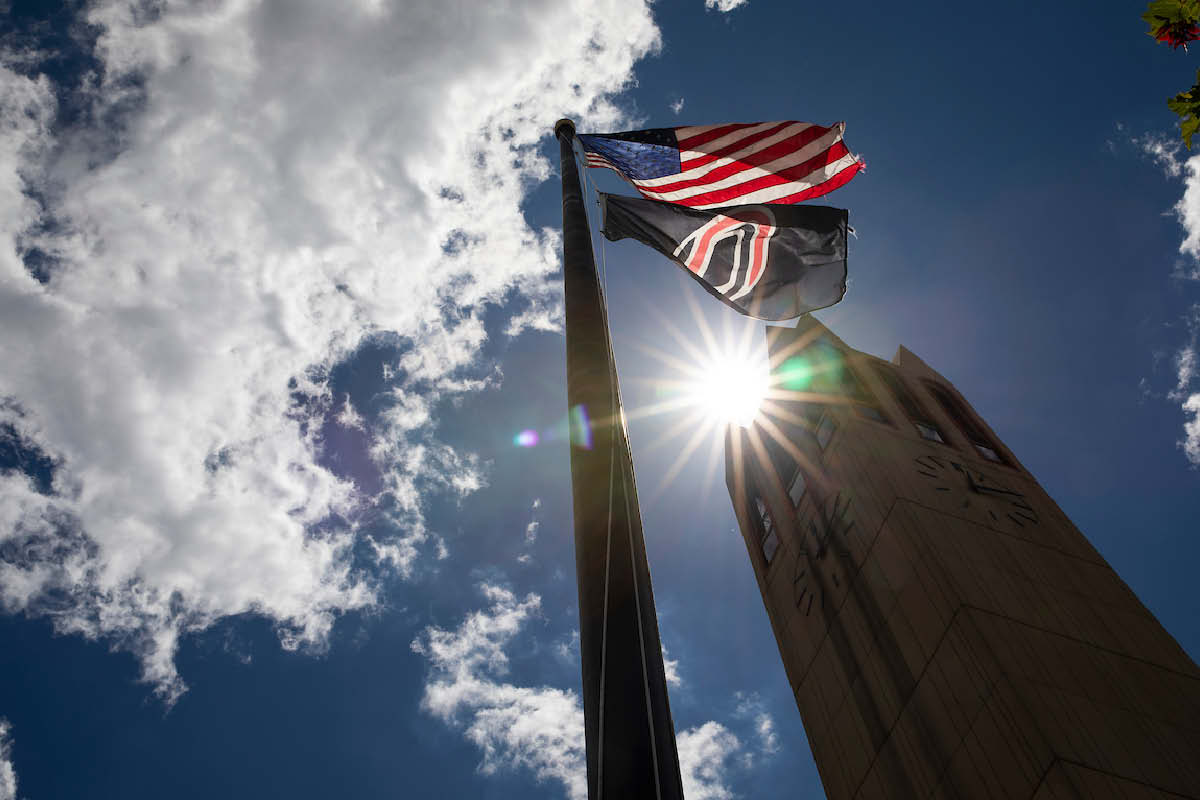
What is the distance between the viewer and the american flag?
11406mm

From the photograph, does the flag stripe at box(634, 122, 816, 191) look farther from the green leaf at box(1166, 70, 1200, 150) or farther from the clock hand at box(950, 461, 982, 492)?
the clock hand at box(950, 461, 982, 492)

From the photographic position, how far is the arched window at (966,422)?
2603 cm

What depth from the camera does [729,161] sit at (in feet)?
39.8

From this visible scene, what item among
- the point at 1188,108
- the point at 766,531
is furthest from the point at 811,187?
the point at 766,531

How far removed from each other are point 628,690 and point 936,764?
17300 mm

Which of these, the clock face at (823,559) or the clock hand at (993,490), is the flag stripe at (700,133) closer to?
the clock face at (823,559)

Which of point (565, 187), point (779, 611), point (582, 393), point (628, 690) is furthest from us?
point (779, 611)

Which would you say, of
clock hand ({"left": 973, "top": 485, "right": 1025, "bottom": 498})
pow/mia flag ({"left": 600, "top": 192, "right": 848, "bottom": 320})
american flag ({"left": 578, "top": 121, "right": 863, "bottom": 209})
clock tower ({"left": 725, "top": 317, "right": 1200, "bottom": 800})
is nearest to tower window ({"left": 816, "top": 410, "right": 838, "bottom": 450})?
clock tower ({"left": 725, "top": 317, "right": 1200, "bottom": 800})

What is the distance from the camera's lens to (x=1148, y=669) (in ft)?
56.3

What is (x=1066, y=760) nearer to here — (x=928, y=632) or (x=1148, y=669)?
(x=928, y=632)

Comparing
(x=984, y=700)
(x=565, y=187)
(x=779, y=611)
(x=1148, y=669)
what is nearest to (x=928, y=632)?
(x=984, y=700)

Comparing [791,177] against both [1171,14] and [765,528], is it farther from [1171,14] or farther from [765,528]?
[765,528]

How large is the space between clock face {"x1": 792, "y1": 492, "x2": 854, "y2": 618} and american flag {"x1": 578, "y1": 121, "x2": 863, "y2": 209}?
43.0ft

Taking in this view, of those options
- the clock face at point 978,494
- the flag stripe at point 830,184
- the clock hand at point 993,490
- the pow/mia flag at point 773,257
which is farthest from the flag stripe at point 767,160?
the clock hand at point 993,490
